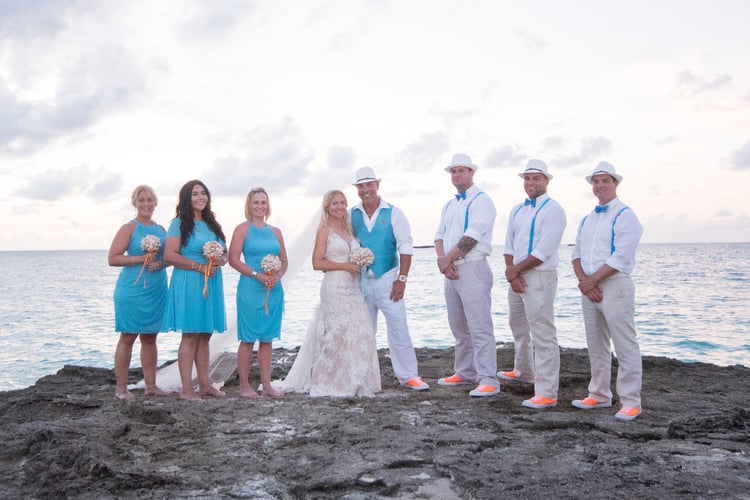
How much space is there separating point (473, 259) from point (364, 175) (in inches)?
56.4

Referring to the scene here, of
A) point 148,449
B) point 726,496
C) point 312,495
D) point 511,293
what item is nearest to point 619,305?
point 511,293

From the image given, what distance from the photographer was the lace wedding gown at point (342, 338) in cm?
641

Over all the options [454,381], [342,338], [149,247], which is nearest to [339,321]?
[342,338]

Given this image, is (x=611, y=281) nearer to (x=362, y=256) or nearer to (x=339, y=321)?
(x=362, y=256)

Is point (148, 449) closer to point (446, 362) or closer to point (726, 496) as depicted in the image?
point (726, 496)

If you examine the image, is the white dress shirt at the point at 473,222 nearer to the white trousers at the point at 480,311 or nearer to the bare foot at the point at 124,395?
the white trousers at the point at 480,311

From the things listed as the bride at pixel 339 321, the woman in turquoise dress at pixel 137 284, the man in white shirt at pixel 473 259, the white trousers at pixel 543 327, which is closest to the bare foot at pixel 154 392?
the woman in turquoise dress at pixel 137 284

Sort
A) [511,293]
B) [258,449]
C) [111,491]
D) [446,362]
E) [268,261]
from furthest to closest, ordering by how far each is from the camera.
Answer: [446,362], [511,293], [268,261], [258,449], [111,491]

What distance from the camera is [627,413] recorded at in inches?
208

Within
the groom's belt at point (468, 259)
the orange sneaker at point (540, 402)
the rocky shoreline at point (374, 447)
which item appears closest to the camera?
the rocky shoreline at point (374, 447)

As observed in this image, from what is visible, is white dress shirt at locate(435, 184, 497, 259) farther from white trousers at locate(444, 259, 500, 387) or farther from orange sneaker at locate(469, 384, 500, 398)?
orange sneaker at locate(469, 384, 500, 398)

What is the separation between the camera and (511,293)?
22.0 ft

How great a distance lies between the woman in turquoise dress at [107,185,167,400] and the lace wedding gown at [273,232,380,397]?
1653 millimetres

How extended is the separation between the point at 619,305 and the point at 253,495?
3.41 meters
